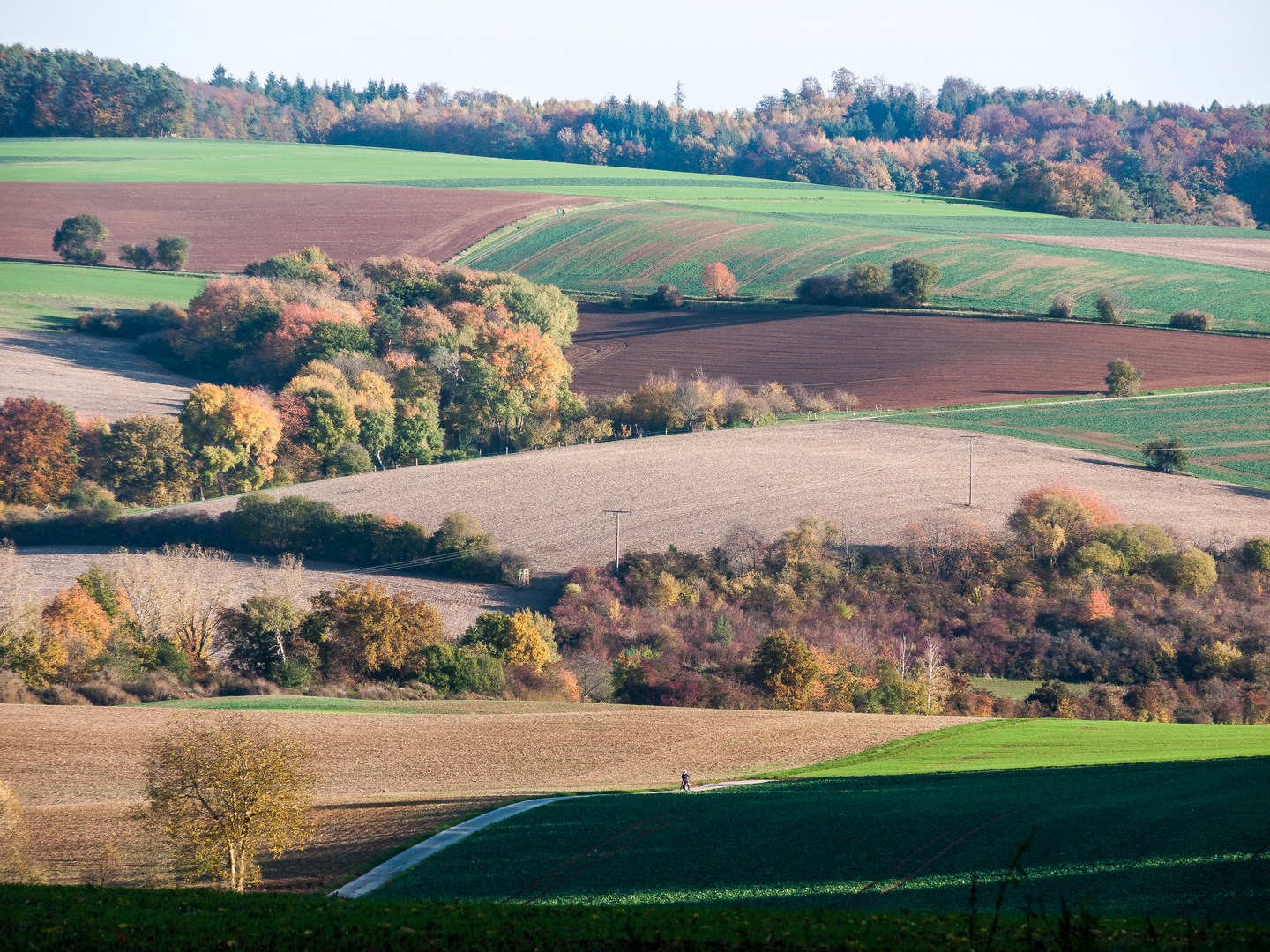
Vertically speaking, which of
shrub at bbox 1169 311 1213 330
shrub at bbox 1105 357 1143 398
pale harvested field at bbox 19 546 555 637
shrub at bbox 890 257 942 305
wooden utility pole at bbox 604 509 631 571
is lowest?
pale harvested field at bbox 19 546 555 637

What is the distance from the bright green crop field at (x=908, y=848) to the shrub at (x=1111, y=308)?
222ft

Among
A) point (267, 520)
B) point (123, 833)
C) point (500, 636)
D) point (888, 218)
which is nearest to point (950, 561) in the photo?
point (500, 636)

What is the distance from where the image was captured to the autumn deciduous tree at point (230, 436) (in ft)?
234

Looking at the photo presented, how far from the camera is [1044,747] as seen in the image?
108ft

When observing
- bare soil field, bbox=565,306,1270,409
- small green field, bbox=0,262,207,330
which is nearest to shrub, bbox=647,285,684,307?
bare soil field, bbox=565,306,1270,409

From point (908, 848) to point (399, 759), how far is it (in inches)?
677

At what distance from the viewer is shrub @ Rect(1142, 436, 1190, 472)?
6619cm

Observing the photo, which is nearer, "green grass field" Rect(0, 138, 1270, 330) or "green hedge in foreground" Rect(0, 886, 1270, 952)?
"green hedge in foreground" Rect(0, 886, 1270, 952)

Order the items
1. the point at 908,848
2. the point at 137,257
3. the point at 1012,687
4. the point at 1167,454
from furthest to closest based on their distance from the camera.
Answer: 1. the point at 137,257
2. the point at 1167,454
3. the point at 1012,687
4. the point at 908,848

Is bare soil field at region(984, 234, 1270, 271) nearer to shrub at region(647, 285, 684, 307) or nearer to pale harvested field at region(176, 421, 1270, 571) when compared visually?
shrub at region(647, 285, 684, 307)

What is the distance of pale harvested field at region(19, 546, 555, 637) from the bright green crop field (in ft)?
88.3

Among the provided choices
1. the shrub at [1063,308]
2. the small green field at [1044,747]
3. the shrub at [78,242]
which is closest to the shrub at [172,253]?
the shrub at [78,242]

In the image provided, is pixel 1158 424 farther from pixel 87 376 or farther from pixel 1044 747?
pixel 87 376

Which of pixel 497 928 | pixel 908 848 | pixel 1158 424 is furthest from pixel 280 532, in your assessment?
pixel 1158 424
